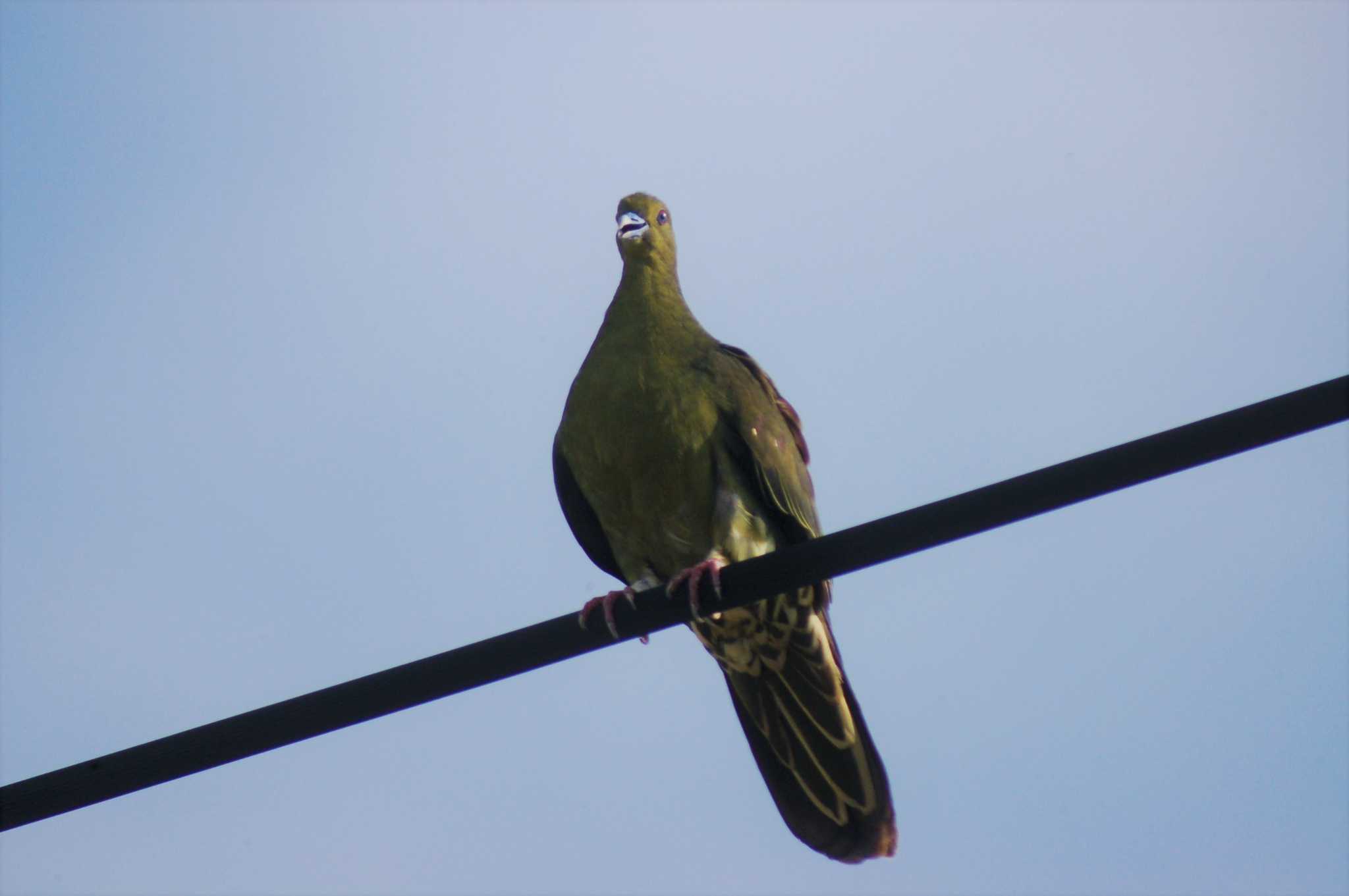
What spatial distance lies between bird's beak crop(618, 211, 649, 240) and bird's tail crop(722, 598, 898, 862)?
75.5 inches

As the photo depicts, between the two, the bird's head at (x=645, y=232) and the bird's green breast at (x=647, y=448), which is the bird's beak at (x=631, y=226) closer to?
the bird's head at (x=645, y=232)

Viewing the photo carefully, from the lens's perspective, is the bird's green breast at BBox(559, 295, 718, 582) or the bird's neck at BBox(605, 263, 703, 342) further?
the bird's neck at BBox(605, 263, 703, 342)

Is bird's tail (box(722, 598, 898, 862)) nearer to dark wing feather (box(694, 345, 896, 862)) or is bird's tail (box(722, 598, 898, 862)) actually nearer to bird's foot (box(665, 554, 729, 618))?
dark wing feather (box(694, 345, 896, 862))

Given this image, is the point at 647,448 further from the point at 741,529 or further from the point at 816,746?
the point at 816,746

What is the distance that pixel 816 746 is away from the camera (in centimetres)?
601

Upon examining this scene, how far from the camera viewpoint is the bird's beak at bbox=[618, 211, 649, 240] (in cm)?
695

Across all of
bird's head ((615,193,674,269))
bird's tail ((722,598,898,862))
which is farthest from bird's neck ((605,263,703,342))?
bird's tail ((722,598,898,862))

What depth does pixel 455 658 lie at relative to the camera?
3.69 m

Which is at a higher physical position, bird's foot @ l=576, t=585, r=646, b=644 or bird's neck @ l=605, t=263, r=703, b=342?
bird's neck @ l=605, t=263, r=703, b=342

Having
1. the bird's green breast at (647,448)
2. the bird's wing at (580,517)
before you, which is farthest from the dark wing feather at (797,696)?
the bird's wing at (580,517)

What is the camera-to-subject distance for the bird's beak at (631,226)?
22.8 ft

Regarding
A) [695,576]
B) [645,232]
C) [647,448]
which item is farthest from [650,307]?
[695,576]

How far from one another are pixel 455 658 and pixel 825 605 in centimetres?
263

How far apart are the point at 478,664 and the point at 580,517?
2.78m
